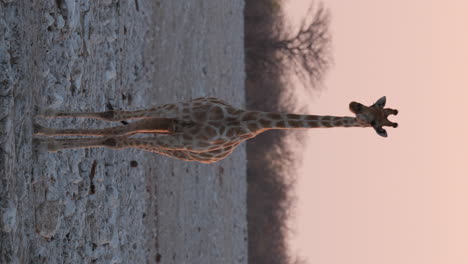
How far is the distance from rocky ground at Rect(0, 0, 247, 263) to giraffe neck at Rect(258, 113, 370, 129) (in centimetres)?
149

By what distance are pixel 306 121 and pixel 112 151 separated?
8.93ft

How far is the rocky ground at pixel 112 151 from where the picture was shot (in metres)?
3.26

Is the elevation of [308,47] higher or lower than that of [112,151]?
higher

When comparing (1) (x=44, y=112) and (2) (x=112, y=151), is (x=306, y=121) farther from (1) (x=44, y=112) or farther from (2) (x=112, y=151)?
(2) (x=112, y=151)

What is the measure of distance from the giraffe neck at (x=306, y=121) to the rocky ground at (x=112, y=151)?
1492 millimetres

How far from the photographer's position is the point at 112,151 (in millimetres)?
5609

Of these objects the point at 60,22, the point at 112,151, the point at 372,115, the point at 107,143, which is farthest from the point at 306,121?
the point at 112,151

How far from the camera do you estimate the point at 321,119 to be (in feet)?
11.3

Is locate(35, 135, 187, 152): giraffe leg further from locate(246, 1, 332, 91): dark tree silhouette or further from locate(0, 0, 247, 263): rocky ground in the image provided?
locate(246, 1, 332, 91): dark tree silhouette

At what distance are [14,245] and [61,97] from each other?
67.3 inches

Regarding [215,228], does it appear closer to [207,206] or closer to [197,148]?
[207,206]

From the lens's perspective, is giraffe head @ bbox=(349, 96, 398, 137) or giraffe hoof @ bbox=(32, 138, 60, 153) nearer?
giraffe head @ bbox=(349, 96, 398, 137)

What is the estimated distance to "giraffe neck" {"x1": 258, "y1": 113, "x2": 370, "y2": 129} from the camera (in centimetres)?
338

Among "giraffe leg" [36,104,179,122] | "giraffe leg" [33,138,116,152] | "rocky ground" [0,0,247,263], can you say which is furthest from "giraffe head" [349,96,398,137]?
"rocky ground" [0,0,247,263]
